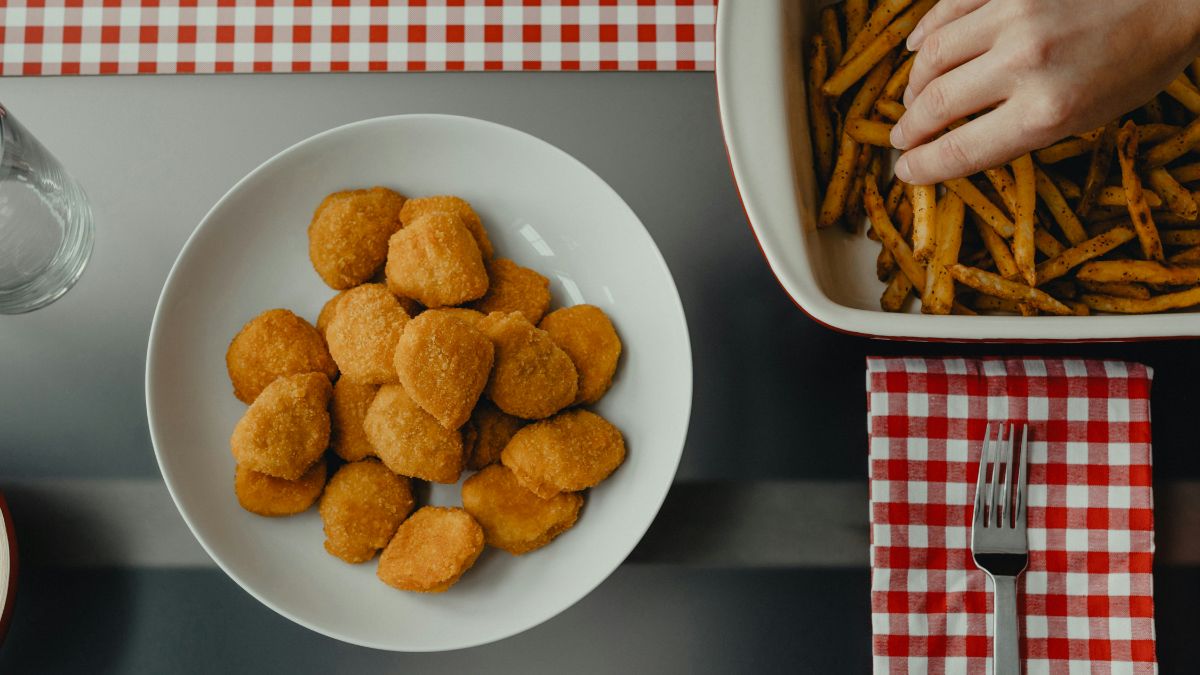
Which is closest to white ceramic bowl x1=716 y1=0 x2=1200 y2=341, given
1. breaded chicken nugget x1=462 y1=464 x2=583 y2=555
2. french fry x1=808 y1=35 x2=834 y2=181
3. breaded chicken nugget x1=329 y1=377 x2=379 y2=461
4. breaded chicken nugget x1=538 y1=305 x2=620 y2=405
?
french fry x1=808 y1=35 x2=834 y2=181

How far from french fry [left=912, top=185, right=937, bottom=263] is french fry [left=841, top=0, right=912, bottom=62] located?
18 cm

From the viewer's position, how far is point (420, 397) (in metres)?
1.06

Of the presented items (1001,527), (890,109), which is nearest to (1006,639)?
(1001,527)

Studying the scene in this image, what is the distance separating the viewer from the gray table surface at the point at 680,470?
1.24 meters

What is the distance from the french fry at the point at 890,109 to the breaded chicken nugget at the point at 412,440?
1.95 feet

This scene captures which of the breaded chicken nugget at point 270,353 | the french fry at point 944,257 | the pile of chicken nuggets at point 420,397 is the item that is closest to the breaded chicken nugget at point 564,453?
the pile of chicken nuggets at point 420,397

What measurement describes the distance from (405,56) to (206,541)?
0.67 m

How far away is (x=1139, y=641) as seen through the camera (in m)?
1.20

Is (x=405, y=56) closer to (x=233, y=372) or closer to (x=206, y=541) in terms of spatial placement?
(x=233, y=372)

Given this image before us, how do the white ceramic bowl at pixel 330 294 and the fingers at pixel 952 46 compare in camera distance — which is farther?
the white ceramic bowl at pixel 330 294

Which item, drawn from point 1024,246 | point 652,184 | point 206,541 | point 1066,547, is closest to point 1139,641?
point 1066,547

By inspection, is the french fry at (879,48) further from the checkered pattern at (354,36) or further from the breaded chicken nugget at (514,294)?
the breaded chicken nugget at (514,294)

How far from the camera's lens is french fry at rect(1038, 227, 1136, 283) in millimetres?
1069

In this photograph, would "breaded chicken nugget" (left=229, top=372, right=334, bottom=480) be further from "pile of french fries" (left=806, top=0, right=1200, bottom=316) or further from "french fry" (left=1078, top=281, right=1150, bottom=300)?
"french fry" (left=1078, top=281, right=1150, bottom=300)
